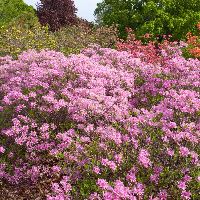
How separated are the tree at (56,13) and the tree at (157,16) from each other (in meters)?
7.05

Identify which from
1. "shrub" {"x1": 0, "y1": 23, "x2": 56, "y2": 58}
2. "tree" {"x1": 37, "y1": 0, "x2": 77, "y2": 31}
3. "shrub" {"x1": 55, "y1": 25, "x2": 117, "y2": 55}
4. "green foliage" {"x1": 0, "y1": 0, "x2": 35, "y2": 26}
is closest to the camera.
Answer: "shrub" {"x1": 0, "y1": 23, "x2": 56, "y2": 58}

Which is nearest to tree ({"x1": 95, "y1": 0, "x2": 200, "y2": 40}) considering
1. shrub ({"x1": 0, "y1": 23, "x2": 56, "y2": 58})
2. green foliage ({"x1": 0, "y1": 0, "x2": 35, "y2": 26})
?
green foliage ({"x1": 0, "y1": 0, "x2": 35, "y2": 26})

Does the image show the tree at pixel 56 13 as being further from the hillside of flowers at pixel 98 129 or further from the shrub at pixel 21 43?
the hillside of flowers at pixel 98 129

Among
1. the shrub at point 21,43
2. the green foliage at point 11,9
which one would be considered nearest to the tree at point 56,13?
the green foliage at point 11,9

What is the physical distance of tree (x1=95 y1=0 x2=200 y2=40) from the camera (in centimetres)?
3254

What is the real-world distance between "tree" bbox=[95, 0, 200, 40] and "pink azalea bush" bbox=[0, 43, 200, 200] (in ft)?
58.1

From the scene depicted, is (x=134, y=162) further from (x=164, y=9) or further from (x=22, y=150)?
(x=164, y=9)

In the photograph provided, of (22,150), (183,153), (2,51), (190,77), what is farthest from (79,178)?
(2,51)

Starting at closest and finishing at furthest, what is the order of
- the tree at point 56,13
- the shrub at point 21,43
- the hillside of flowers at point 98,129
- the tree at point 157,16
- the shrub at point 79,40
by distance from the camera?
the hillside of flowers at point 98,129 → the shrub at point 21,43 → the shrub at point 79,40 → the tree at point 157,16 → the tree at point 56,13

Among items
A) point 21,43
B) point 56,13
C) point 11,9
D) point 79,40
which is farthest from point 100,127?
point 11,9

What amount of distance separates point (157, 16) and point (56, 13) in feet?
38.8

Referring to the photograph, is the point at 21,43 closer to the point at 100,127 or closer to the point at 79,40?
the point at 79,40

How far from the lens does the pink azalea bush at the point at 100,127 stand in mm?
8922

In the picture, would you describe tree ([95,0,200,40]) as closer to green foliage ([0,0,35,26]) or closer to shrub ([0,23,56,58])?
green foliage ([0,0,35,26])
